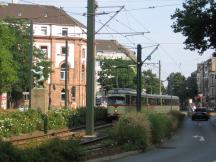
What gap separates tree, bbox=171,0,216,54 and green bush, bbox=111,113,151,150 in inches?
1044

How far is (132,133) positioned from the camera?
25.7 m

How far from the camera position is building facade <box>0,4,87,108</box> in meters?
109

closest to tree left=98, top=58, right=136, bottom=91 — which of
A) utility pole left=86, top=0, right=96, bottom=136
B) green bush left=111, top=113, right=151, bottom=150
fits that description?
utility pole left=86, top=0, right=96, bottom=136

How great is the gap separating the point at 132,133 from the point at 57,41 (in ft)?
286

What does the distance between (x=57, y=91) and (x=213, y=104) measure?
67.2 meters

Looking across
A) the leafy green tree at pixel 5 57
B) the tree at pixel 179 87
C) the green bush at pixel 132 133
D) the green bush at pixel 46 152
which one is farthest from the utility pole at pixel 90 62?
the tree at pixel 179 87

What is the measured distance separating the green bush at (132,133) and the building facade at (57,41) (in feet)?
266

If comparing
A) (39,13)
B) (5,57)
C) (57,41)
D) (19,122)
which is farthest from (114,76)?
(19,122)

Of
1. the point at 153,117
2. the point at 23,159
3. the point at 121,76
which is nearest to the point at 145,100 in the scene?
A: the point at 153,117

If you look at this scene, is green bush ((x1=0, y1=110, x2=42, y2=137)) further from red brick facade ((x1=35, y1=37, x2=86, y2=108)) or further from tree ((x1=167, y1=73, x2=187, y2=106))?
tree ((x1=167, y1=73, x2=187, y2=106))

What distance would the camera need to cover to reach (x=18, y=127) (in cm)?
3628

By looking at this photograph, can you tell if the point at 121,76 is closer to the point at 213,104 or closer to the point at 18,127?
the point at 213,104

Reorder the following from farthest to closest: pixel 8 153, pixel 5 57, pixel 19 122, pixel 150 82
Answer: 1. pixel 150 82
2. pixel 5 57
3. pixel 19 122
4. pixel 8 153

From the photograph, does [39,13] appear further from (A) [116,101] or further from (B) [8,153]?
(B) [8,153]
